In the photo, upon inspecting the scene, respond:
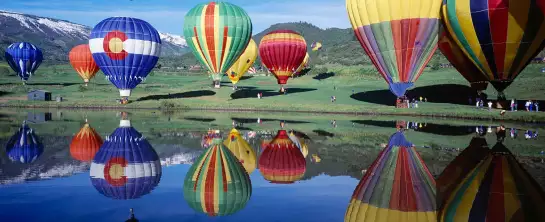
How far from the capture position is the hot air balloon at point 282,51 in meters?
44.7

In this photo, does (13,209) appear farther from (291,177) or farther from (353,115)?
(353,115)

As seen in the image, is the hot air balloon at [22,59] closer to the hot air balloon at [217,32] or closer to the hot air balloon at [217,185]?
the hot air balloon at [217,32]

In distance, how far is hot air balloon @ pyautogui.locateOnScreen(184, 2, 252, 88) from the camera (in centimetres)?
3559

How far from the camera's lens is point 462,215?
791 cm

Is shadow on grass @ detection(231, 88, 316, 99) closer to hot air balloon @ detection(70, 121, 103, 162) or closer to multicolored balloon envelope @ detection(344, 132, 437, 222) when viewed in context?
hot air balloon @ detection(70, 121, 103, 162)

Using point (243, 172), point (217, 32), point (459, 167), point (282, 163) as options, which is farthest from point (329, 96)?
point (243, 172)

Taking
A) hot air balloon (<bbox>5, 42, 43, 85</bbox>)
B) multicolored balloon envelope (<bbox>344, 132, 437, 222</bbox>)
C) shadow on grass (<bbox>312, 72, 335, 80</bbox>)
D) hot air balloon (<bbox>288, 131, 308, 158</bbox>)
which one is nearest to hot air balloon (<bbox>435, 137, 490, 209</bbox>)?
multicolored balloon envelope (<bbox>344, 132, 437, 222</bbox>)

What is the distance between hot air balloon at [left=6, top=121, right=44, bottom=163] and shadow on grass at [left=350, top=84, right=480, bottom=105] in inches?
982

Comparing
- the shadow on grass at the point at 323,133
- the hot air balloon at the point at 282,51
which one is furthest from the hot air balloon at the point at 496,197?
the hot air balloon at the point at 282,51

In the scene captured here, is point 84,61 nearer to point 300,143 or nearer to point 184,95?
point 184,95

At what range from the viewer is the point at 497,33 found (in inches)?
→ 959

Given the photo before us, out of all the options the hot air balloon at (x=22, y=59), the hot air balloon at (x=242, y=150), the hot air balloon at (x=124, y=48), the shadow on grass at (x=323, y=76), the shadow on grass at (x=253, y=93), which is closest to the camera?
the hot air balloon at (x=242, y=150)

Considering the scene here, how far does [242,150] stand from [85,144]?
200 inches

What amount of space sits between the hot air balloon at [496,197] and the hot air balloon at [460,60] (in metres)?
16.7
